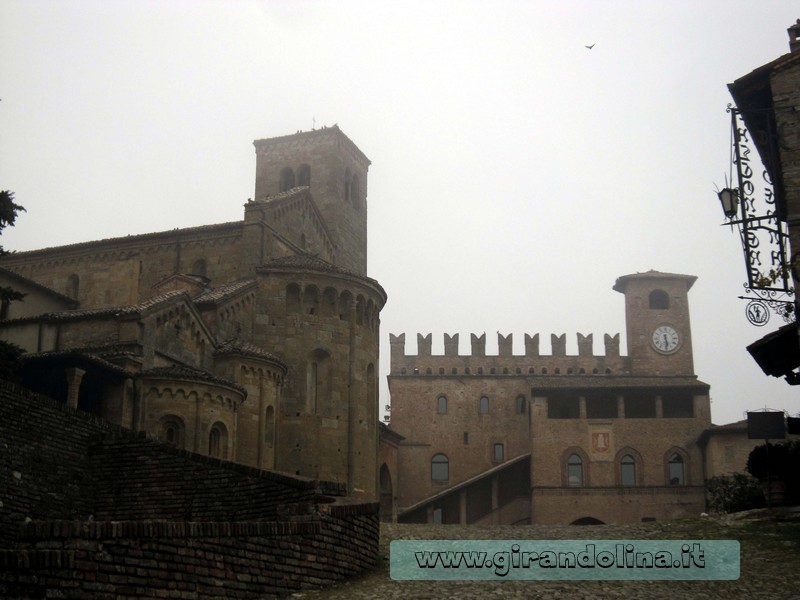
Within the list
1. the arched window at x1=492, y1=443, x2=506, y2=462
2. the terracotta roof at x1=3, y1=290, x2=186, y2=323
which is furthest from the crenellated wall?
the terracotta roof at x1=3, y1=290, x2=186, y2=323

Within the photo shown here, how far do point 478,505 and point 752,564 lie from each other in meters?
37.6

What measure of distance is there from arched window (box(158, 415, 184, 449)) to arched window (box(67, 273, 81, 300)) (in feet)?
42.6

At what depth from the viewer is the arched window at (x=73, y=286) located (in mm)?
35719

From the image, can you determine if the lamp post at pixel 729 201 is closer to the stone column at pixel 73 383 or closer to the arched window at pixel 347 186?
the stone column at pixel 73 383

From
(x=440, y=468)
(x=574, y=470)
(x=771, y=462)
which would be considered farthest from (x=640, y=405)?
(x=771, y=462)

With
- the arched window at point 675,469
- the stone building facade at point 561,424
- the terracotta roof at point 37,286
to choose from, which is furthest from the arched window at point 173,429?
the arched window at point 675,469

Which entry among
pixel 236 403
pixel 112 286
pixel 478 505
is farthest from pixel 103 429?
pixel 478 505

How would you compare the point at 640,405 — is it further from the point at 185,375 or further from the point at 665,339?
the point at 185,375

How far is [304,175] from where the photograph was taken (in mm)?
43500

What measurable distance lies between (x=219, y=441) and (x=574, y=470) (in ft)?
90.5

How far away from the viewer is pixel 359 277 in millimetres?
31672

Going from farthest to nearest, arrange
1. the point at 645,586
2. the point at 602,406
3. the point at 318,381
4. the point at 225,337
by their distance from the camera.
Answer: the point at 602,406, the point at 318,381, the point at 225,337, the point at 645,586

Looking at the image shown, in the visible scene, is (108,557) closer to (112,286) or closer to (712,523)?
(712,523)

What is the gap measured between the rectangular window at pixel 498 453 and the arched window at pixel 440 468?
2.68 meters
